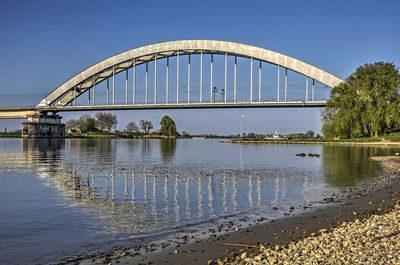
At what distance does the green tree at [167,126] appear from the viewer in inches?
5822

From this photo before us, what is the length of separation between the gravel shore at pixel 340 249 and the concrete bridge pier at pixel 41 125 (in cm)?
10055

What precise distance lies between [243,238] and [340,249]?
2.10 m

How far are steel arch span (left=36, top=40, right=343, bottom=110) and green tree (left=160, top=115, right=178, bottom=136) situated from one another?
57.2 meters

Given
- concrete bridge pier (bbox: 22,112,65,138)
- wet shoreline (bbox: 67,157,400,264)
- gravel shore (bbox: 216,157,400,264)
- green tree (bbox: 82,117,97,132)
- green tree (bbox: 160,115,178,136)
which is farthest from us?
green tree (bbox: 82,117,97,132)

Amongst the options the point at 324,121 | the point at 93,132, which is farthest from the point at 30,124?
the point at 324,121

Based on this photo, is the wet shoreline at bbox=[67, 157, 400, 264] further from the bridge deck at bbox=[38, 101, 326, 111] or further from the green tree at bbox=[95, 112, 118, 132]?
the green tree at bbox=[95, 112, 118, 132]

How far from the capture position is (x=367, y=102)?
2489 inches

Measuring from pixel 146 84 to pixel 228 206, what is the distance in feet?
254

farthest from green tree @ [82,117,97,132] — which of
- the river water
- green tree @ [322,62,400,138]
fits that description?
the river water

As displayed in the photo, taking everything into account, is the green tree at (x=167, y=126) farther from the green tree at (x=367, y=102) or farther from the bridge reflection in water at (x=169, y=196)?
the bridge reflection in water at (x=169, y=196)

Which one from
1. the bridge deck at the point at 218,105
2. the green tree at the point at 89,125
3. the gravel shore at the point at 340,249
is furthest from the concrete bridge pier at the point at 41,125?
the gravel shore at the point at 340,249

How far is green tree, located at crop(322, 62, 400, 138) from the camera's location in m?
60.6

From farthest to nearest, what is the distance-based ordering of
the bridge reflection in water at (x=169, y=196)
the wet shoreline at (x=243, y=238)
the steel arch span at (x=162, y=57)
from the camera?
the steel arch span at (x=162, y=57) → the bridge reflection in water at (x=169, y=196) → the wet shoreline at (x=243, y=238)

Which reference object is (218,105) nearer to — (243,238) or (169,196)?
(169,196)
